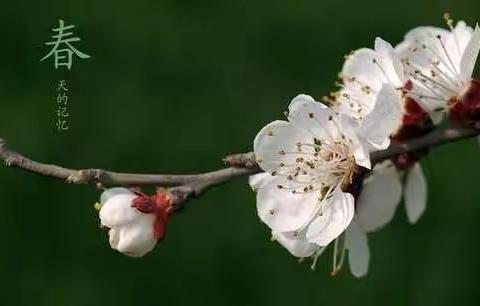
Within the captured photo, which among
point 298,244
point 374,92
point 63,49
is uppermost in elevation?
point 63,49

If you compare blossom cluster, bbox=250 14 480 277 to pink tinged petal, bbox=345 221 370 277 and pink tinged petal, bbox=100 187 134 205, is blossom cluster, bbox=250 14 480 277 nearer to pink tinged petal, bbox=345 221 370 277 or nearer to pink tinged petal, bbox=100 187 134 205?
pink tinged petal, bbox=345 221 370 277

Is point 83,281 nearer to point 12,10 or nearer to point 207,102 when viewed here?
point 207,102

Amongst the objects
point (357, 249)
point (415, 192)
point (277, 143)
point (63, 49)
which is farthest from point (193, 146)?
point (277, 143)

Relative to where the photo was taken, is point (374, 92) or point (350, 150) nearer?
point (350, 150)

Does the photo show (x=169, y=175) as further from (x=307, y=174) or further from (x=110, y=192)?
(x=307, y=174)

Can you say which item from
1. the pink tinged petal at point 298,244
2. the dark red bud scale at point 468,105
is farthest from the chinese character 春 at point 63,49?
the dark red bud scale at point 468,105

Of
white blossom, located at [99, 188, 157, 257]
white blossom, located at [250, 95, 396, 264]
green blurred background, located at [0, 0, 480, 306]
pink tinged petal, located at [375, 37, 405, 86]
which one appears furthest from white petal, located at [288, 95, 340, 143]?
green blurred background, located at [0, 0, 480, 306]
